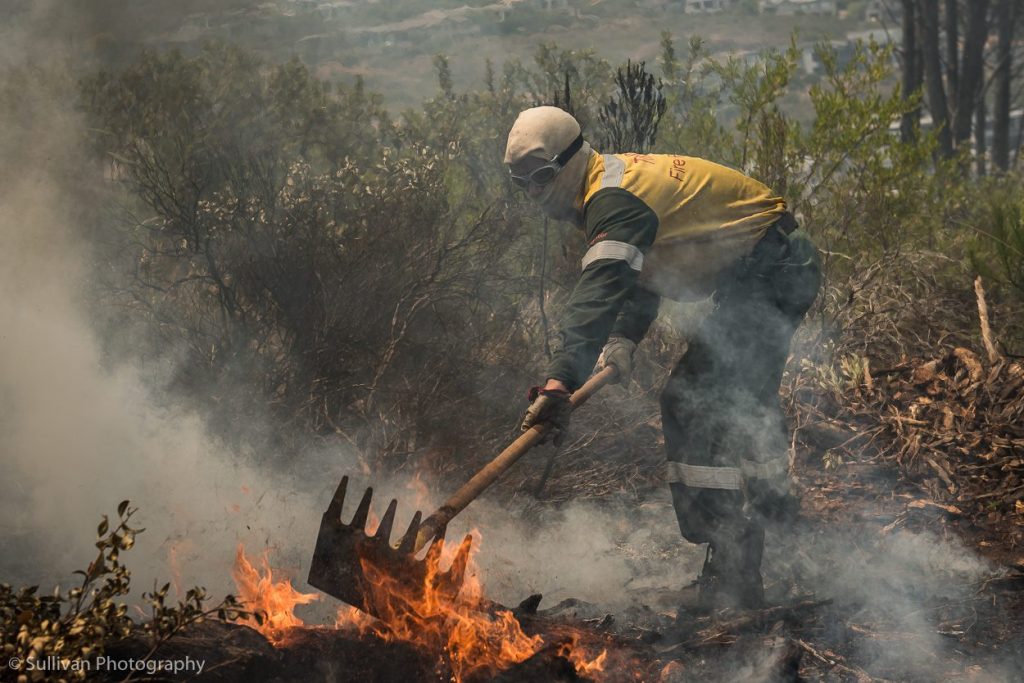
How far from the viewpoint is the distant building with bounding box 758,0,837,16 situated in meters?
27.6

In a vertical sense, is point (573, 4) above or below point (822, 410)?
above

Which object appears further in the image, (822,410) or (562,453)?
(822,410)

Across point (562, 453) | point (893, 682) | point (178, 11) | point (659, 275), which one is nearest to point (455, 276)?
point (562, 453)

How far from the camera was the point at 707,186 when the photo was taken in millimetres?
3936

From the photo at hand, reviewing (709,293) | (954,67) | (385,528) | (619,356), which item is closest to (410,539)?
(385,528)

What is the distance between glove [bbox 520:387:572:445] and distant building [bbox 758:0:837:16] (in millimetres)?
25615

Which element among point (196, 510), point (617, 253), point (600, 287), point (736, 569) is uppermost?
point (617, 253)

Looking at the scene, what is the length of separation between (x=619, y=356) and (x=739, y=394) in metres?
0.56

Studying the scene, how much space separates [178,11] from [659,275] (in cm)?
473

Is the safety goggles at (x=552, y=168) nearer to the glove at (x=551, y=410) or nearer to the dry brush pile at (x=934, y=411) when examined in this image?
the glove at (x=551, y=410)

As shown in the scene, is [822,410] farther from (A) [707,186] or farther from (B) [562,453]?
(A) [707,186]

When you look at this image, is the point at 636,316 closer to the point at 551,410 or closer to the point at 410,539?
the point at 551,410

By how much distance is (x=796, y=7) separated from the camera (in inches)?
1201

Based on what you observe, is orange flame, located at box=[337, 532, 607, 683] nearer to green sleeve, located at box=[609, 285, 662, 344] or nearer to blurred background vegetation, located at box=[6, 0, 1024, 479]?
green sleeve, located at box=[609, 285, 662, 344]
